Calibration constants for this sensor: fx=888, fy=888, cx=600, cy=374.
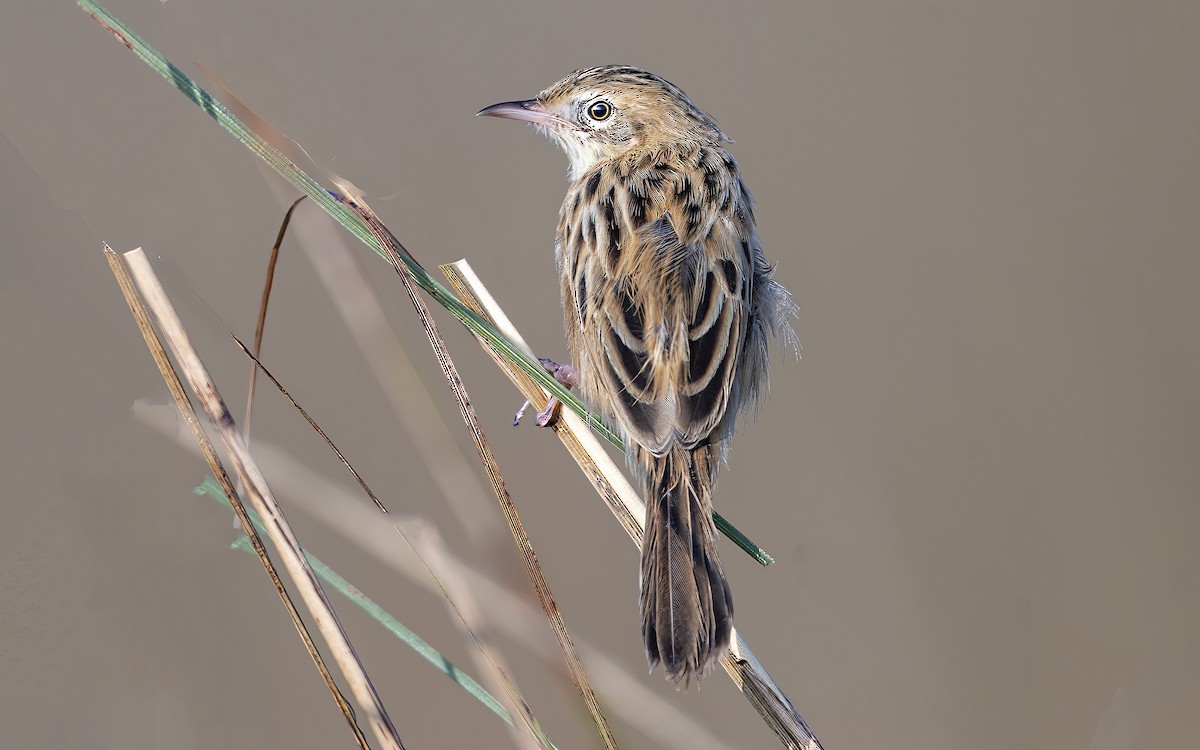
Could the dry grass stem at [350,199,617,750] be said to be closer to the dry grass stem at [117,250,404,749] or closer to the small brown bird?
the small brown bird

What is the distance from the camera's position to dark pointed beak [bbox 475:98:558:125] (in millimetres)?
2648

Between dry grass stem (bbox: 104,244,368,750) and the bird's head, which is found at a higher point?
the bird's head

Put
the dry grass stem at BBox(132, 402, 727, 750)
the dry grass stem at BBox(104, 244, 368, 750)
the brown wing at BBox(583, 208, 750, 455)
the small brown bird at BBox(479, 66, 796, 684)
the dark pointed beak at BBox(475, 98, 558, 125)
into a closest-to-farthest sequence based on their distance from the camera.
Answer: the dry grass stem at BBox(104, 244, 368, 750) → the small brown bird at BBox(479, 66, 796, 684) → the brown wing at BBox(583, 208, 750, 455) → the dry grass stem at BBox(132, 402, 727, 750) → the dark pointed beak at BBox(475, 98, 558, 125)

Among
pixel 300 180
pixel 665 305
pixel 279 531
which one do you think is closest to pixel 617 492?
pixel 665 305

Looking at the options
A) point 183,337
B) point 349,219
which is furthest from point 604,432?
point 183,337

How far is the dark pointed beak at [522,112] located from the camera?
2.65 meters

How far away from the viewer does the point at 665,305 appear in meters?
2.12

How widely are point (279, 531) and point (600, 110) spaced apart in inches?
67.5

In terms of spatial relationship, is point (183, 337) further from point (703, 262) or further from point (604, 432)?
point (703, 262)

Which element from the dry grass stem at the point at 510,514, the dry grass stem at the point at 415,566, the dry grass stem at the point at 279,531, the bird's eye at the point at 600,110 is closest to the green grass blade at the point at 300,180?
the dry grass stem at the point at 510,514

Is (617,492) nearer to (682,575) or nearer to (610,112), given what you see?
(682,575)

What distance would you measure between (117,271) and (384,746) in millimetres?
979

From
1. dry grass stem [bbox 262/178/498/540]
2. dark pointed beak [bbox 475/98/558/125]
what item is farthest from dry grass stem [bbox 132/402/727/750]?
dark pointed beak [bbox 475/98/558/125]

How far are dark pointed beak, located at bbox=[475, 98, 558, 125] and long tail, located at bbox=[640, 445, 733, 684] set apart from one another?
1.24m
